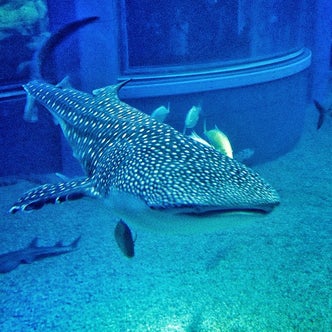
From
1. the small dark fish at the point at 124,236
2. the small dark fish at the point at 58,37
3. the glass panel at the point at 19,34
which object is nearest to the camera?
the small dark fish at the point at 124,236

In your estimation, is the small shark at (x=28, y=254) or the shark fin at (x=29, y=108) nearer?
the small shark at (x=28, y=254)

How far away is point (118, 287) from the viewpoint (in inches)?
163

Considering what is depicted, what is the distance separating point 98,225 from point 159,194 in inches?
143

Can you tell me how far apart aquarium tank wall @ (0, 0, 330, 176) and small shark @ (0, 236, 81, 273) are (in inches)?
101

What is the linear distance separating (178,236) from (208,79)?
3.16 meters

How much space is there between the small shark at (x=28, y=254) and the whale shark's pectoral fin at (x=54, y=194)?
186cm

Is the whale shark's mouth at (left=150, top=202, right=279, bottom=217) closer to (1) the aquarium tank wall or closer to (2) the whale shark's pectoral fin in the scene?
(2) the whale shark's pectoral fin

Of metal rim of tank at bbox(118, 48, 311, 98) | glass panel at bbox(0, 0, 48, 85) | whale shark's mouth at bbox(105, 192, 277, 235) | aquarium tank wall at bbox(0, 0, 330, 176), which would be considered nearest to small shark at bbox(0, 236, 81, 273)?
aquarium tank wall at bbox(0, 0, 330, 176)

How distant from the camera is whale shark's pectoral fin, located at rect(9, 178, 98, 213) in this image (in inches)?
111

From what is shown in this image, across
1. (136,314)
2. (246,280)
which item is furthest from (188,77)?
(136,314)

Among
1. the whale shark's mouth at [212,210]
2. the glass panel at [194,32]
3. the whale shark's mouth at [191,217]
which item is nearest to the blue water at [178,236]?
the glass panel at [194,32]

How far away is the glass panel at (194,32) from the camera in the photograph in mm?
7016

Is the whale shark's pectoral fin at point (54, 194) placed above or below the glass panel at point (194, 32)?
below

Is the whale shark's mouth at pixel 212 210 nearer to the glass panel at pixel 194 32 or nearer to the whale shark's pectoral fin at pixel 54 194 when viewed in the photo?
the whale shark's pectoral fin at pixel 54 194
